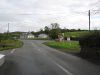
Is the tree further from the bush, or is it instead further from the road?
the road

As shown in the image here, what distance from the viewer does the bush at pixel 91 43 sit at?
23.8 meters

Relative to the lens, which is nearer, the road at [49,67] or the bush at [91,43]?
the road at [49,67]

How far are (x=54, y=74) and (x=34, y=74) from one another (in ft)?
3.09

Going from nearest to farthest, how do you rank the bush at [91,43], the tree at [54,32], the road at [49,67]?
the road at [49,67] → the bush at [91,43] → the tree at [54,32]

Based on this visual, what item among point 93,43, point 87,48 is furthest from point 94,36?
point 87,48

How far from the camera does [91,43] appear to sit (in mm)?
25406

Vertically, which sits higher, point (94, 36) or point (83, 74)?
point (94, 36)

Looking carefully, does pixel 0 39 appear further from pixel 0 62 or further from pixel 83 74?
pixel 83 74

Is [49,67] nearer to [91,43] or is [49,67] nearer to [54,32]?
[91,43]

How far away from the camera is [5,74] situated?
1282 cm

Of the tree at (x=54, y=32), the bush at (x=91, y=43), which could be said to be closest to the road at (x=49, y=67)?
the bush at (x=91, y=43)

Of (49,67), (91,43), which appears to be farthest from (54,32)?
(49,67)

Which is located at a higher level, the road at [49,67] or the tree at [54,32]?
the tree at [54,32]

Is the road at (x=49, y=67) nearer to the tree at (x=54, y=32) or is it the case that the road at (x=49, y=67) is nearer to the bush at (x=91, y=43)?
the bush at (x=91, y=43)
